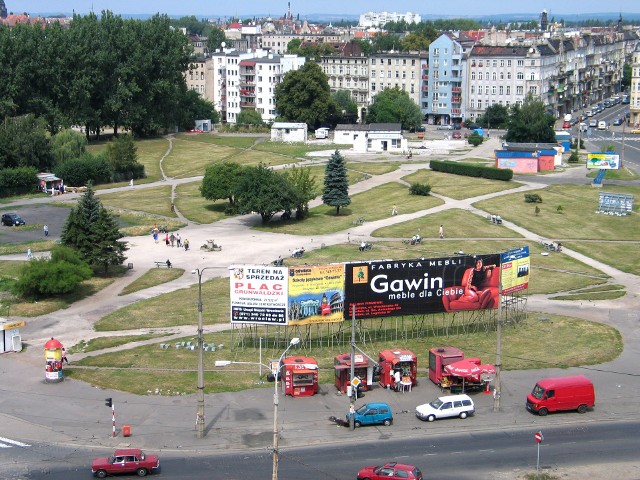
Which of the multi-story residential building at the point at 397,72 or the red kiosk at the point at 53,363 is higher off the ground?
the multi-story residential building at the point at 397,72

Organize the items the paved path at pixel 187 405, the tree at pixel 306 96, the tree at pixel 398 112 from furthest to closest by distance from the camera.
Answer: the tree at pixel 398 112, the tree at pixel 306 96, the paved path at pixel 187 405

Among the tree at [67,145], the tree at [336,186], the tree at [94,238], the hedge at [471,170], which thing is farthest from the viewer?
Answer: the tree at [67,145]

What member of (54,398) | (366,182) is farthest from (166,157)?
(54,398)

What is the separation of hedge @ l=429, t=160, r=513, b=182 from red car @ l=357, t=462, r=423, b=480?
260ft

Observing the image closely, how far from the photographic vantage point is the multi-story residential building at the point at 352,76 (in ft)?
641

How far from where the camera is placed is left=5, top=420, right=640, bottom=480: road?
40281mm

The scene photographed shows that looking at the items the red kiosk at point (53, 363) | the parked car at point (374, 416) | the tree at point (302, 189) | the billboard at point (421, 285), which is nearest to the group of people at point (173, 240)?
the tree at point (302, 189)

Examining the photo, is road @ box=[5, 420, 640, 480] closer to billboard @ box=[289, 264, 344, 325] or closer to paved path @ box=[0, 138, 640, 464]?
paved path @ box=[0, 138, 640, 464]

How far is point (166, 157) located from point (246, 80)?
58733 millimetres

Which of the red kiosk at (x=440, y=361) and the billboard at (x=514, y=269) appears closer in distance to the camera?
the red kiosk at (x=440, y=361)

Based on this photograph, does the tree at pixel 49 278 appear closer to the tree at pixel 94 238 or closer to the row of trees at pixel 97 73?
the tree at pixel 94 238

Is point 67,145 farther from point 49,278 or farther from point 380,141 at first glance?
point 49,278

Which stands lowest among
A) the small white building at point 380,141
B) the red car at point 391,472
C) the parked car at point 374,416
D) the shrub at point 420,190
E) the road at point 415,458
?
the road at point 415,458

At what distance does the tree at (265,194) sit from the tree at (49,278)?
A: 2615cm
